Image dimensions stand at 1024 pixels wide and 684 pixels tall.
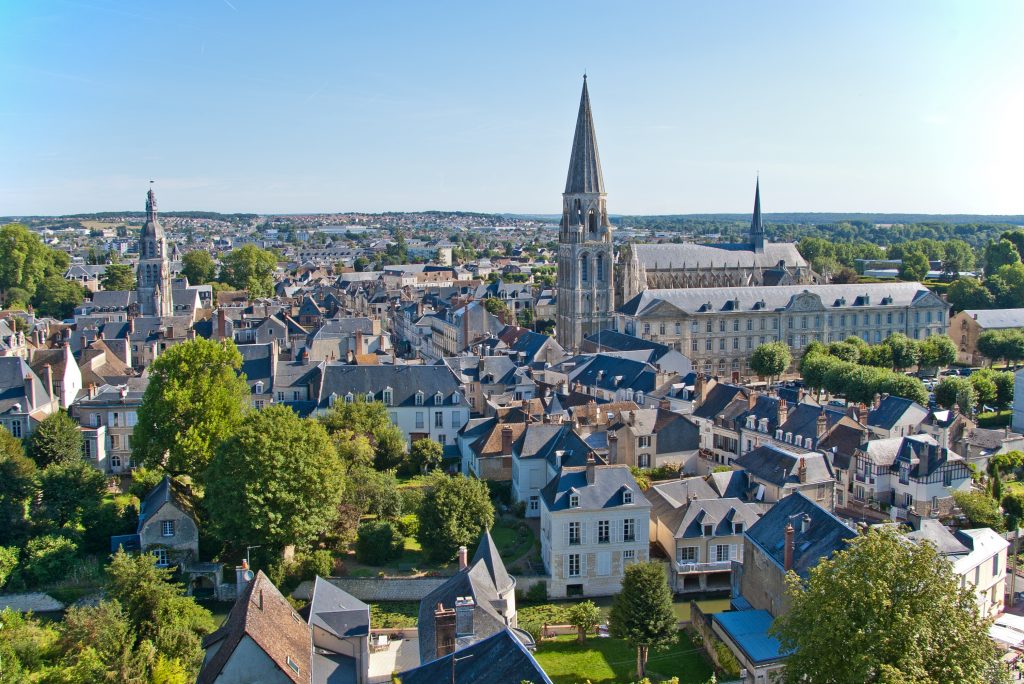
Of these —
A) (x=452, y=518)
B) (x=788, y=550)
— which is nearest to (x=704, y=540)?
(x=788, y=550)

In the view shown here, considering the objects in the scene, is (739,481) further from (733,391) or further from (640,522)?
(733,391)

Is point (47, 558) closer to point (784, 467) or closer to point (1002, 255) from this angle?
point (784, 467)

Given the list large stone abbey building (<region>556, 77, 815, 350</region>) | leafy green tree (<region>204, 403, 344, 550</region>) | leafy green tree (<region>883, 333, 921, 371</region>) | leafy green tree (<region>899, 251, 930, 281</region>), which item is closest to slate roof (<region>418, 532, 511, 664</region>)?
leafy green tree (<region>204, 403, 344, 550</region>)

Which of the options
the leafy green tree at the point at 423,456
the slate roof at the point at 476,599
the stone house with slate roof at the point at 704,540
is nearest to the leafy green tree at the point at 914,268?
the leafy green tree at the point at 423,456

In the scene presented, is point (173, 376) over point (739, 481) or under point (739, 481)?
over

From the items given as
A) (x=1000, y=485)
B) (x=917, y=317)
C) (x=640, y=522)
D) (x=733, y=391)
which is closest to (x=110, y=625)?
(x=640, y=522)

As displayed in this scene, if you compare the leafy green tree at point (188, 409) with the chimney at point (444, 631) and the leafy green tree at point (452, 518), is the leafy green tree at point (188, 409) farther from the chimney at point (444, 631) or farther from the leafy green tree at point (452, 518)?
the chimney at point (444, 631)
